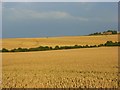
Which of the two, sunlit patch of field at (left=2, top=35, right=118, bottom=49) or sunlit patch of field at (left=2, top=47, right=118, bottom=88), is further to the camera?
sunlit patch of field at (left=2, top=35, right=118, bottom=49)

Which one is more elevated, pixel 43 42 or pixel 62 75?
pixel 43 42

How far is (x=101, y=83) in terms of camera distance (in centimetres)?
1264

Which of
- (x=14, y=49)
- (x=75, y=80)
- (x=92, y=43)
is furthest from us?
(x=92, y=43)

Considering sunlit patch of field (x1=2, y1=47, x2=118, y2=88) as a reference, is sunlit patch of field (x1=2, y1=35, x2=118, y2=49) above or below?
above

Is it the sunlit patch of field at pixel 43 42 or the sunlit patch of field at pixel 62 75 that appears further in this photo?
the sunlit patch of field at pixel 43 42

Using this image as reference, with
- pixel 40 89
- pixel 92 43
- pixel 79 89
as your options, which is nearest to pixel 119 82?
pixel 79 89

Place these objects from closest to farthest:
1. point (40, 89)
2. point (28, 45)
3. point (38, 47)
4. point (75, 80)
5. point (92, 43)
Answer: point (40, 89) → point (75, 80) → point (38, 47) → point (28, 45) → point (92, 43)

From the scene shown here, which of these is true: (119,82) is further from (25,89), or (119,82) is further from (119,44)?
(119,44)

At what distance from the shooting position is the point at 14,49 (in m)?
45.7

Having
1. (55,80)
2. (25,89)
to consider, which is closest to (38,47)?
(55,80)

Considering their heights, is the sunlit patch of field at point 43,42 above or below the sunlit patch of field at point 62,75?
above

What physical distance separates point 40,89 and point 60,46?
40369 millimetres

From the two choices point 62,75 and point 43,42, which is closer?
point 62,75

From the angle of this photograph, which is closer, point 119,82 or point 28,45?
point 119,82
